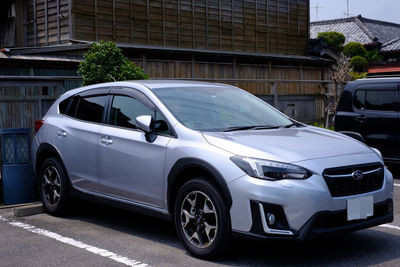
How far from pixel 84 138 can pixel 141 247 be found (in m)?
1.59

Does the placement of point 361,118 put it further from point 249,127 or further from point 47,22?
point 47,22

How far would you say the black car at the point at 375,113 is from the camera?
369 inches

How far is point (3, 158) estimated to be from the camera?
7.43m

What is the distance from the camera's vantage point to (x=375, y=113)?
9.62 meters

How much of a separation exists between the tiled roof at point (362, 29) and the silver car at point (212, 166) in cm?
3881

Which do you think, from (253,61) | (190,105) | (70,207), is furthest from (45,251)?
(253,61)

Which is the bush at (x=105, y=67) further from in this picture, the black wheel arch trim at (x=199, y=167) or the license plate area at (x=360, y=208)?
the license plate area at (x=360, y=208)

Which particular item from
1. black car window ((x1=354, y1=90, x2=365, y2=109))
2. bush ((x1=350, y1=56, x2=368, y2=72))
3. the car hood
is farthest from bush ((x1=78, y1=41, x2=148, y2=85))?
bush ((x1=350, y1=56, x2=368, y2=72))

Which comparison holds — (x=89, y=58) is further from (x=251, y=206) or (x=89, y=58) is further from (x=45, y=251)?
(x=251, y=206)

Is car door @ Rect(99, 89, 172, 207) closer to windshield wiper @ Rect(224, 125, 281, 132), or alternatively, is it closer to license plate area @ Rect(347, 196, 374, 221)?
windshield wiper @ Rect(224, 125, 281, 132)

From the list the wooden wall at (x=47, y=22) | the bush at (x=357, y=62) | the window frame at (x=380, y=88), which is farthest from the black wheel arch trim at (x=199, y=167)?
the bush at (x=357, y=62)

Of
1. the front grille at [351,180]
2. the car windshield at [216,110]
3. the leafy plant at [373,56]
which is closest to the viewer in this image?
the front grille at [351,180]

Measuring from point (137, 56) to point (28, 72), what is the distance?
5.79m

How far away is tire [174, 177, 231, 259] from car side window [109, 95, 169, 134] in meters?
0.74
